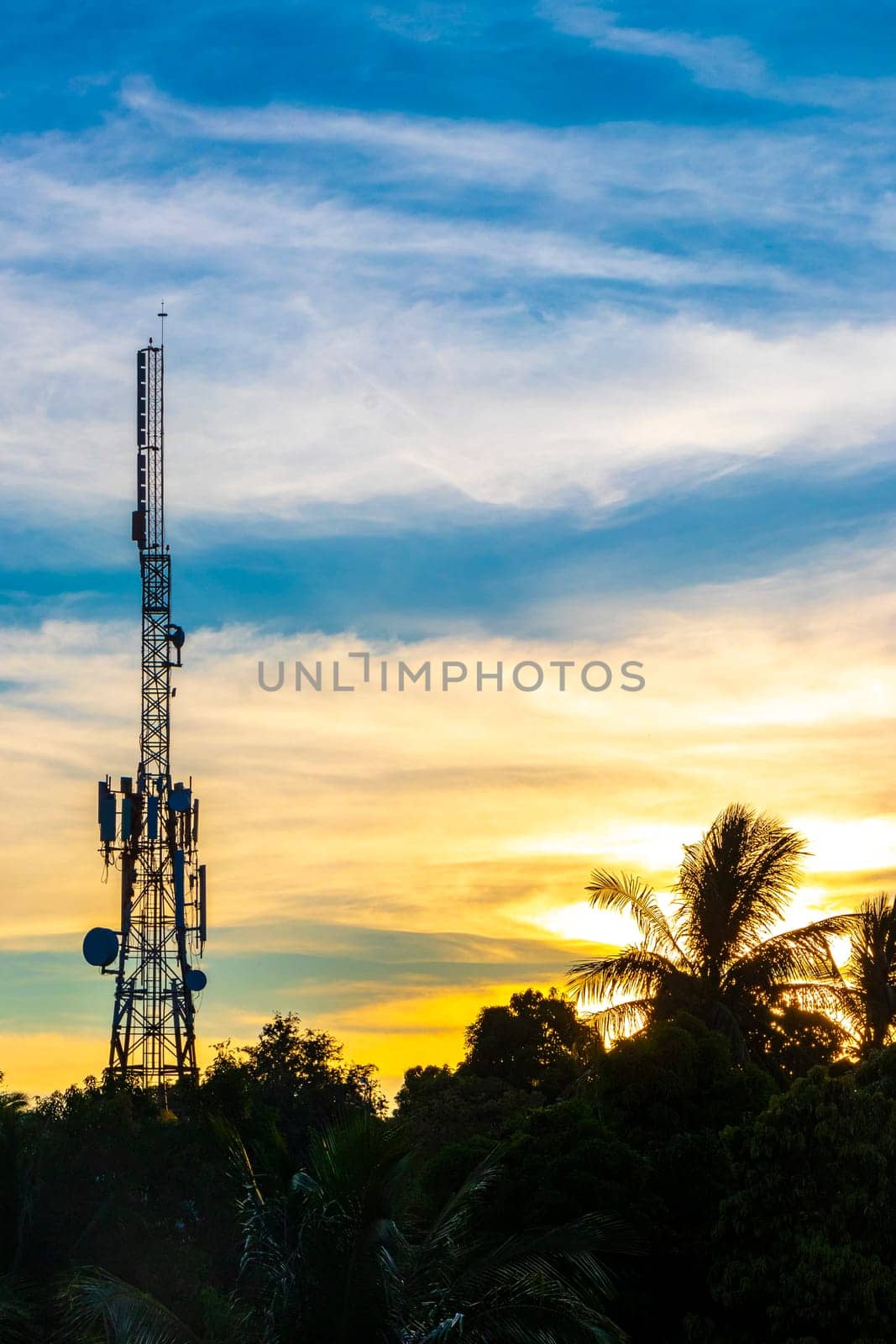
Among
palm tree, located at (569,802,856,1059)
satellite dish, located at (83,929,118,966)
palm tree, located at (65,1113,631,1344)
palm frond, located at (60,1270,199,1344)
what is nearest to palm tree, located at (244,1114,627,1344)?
palm tree, located at (65,1113,631,1344)

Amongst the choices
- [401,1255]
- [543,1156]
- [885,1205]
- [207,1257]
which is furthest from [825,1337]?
[207,1257]

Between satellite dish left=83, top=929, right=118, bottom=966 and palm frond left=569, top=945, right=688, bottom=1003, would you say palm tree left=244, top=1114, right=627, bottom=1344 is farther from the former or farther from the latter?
satellite dish left=83, top=929, right=118, bottom=966

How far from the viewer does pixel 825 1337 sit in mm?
21656

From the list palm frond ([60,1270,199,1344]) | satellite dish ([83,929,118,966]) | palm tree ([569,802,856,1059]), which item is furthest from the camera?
satellite dish ([83,929,118,966])

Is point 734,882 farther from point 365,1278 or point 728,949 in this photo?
point 365,1278

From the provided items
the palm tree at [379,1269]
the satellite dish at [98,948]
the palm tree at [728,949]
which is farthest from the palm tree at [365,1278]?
the satellite dish at [98,948]

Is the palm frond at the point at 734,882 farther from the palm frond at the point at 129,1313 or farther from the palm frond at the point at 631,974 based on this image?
the palm frond at the point at 129,1313

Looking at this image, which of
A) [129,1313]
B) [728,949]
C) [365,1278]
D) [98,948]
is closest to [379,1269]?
[365,1278]

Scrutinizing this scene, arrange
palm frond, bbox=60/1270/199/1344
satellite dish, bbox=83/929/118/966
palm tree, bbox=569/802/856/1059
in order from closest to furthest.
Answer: palm frond, bbox=60/1270/199/1344
palm tree, bbox=569/802/856/1059
satellite dish, bbox=83/929/118/966

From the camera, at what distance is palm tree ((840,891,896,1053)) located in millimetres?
37844

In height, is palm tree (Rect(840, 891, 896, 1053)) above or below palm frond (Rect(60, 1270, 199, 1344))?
above

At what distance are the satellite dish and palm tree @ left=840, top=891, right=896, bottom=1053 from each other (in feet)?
84.8

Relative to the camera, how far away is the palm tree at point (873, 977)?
124 feet

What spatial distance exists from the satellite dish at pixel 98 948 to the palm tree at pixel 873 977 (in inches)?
1018
